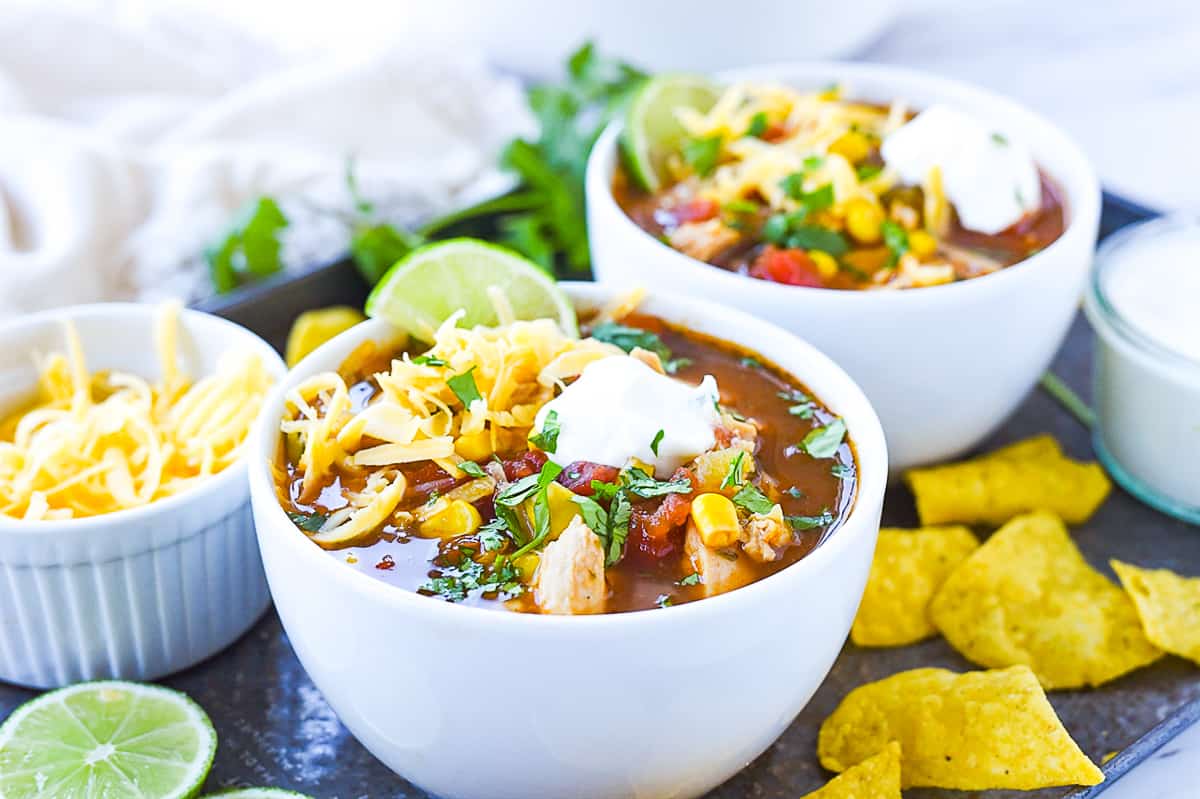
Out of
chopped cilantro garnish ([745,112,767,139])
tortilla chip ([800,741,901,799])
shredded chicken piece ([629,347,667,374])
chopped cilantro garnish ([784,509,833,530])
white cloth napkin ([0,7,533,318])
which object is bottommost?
tortilla chip ([800,741,901,799])

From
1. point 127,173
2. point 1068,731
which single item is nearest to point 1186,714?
point 1068,731

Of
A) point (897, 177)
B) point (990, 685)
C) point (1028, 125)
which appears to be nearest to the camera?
point (990, 685)

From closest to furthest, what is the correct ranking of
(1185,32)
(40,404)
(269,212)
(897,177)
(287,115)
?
(40,404), (897,177), (269,212), (287,115), (1185,32)

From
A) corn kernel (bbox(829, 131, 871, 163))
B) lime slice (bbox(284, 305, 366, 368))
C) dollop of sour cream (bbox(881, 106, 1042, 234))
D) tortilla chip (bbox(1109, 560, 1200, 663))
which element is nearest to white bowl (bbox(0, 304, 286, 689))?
lime slice (bbox(284, 305, 366, 368))

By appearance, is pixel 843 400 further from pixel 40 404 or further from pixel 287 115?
pixel 287 115

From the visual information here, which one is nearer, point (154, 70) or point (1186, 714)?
point (1186, 714)

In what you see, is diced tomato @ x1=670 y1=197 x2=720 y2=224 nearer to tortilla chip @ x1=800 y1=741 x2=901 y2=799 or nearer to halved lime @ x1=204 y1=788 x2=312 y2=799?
tortilla chip @ x1=800 y1=741 x2=901 y2=799
